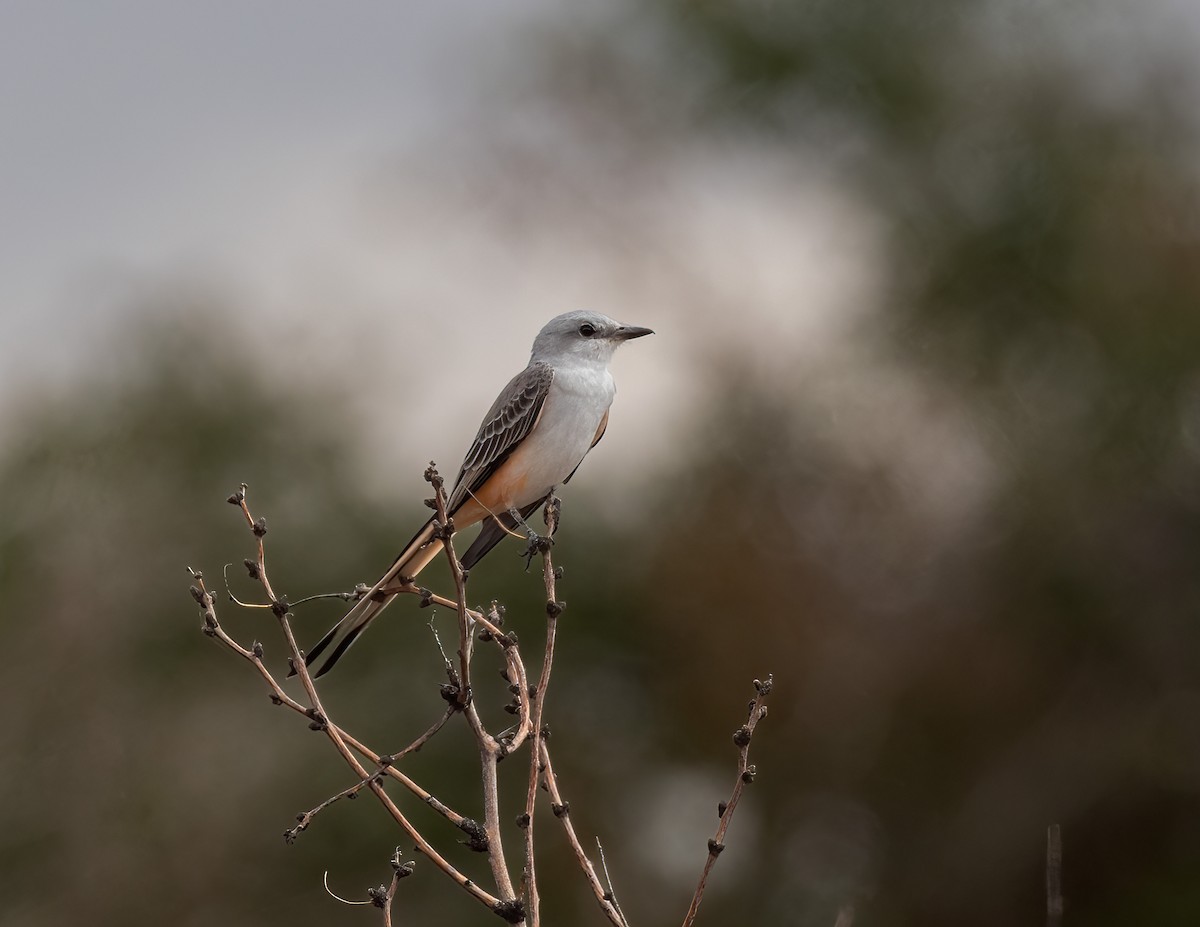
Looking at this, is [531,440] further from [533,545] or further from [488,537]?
[533,545]

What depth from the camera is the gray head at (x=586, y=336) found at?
Answer: 251 inches

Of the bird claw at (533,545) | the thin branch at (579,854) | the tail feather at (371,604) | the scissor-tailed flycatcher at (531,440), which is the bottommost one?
the thin branch at (579,854)

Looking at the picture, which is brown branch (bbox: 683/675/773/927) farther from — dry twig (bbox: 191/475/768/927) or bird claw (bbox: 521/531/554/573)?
bird claw (bbox: 521/531/554/573)

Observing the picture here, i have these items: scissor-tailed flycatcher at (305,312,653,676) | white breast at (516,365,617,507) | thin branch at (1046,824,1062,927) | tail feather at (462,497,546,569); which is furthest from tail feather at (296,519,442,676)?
thin branch at (1046,824,1062,927)

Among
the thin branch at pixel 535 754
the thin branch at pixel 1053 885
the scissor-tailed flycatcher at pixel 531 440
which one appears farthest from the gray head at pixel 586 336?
the thin branch at pixel 1053 885

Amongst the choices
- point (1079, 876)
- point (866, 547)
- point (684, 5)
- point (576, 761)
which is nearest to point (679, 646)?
point (576, 761)

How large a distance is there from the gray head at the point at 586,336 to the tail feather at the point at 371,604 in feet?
3.97

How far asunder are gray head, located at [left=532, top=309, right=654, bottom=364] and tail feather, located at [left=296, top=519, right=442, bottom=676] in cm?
121

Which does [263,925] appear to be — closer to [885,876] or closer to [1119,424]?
[885,876]

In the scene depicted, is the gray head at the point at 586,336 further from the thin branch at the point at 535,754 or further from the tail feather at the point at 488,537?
the thin branch at the point at 535,754

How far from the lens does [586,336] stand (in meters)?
6.42

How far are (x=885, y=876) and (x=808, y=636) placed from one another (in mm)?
3539

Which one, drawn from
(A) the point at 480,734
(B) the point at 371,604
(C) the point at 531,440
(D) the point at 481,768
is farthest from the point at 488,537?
(D) the point at 481,768

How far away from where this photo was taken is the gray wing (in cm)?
606
